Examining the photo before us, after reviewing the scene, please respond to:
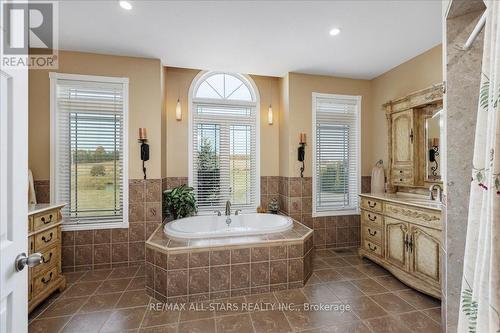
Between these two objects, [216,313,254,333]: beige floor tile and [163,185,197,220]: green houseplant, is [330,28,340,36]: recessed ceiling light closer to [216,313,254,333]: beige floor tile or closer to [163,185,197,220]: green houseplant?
[163,185,197,220]: green houseplant

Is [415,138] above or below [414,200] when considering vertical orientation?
above

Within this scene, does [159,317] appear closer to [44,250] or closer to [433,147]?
[44,250]

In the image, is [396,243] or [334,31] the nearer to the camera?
[334,31]

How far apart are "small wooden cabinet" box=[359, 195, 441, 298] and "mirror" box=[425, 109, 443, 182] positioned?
73 centimetres

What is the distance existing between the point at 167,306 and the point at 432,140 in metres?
3.67

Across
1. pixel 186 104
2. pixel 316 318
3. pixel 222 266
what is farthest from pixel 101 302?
pixel 186 104

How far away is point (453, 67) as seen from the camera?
48.1 inches

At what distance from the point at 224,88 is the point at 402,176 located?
10.0 feet

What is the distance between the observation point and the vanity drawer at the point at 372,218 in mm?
3014

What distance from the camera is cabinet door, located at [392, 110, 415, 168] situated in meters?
3.18

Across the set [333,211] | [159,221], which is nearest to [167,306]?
[159,221]

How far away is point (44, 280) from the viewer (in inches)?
89.6

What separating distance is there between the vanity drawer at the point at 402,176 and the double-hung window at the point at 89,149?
12.4ft

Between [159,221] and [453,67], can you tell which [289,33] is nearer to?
[453,67]
